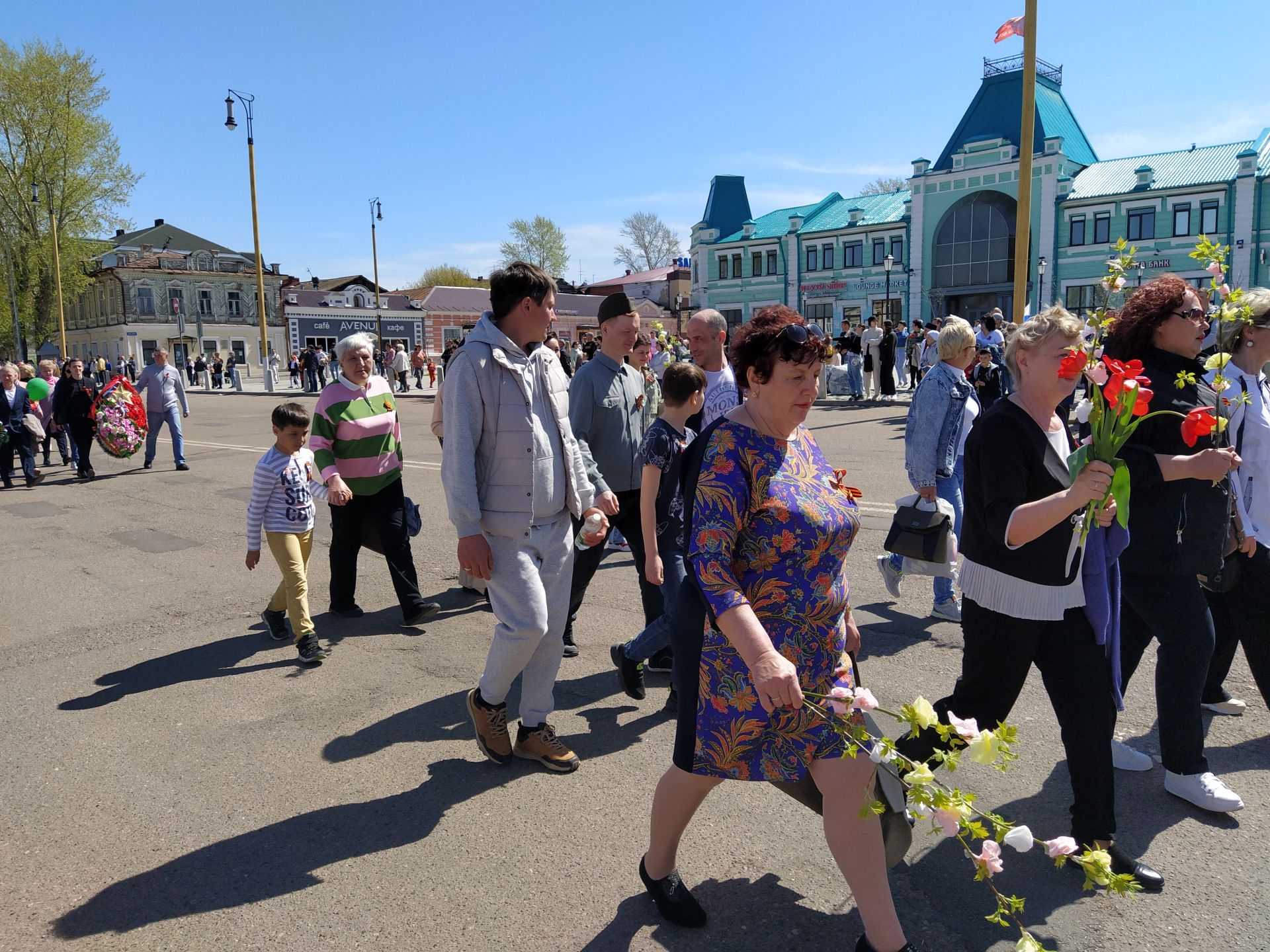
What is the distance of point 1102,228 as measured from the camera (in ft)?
143

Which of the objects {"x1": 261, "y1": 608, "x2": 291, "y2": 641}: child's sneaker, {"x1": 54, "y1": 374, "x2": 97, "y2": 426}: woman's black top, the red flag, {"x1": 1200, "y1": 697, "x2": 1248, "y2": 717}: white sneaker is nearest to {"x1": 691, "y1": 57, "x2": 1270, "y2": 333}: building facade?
the red flag

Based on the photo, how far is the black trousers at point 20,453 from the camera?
13.3m

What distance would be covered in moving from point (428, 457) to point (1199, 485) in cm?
1284

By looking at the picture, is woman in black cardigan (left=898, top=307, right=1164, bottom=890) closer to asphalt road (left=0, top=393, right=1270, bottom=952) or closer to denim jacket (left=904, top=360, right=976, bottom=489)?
asphalt road (left=0, top=393, right=1270, bottom=952)

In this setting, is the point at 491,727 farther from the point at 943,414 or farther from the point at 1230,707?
the point at 1230,707

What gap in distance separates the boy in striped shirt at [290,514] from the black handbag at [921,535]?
137 inches

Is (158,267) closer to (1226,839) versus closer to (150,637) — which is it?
(150,637)

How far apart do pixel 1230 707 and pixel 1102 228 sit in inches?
1816

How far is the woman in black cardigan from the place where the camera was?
2863mm

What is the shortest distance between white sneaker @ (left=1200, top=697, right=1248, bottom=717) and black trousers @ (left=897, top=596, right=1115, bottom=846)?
177 centimetres

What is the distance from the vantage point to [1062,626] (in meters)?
2.91

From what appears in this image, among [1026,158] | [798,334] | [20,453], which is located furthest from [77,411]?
[1026,158]

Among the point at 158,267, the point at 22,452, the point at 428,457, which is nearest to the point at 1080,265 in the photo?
the point at 428,457

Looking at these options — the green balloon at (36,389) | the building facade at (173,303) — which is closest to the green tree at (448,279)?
the building facade at (173,303)
